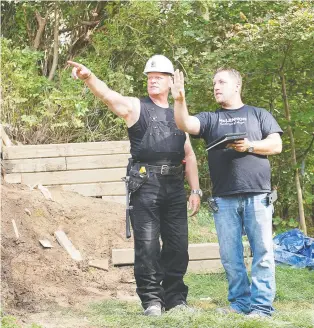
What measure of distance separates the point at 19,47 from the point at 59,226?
170 inches

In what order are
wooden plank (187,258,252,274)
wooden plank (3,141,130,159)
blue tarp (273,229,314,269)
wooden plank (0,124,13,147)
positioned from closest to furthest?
wooden plank (187,258,252,274) < blue tarp (273,229,314,269) < wooden plank (3,141,130,159) < wooden plank (0,124,13,147)

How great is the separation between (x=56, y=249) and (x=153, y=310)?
233 centimetres

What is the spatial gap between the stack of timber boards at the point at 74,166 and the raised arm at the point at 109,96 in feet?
12.3

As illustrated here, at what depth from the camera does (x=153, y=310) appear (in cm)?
465

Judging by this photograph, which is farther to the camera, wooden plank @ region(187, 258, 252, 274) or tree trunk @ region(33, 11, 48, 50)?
tree trunk @ region(33, 11, 48, 50)

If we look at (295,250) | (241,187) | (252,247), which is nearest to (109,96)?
(241,187)

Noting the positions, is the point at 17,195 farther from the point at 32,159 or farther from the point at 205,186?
the point at 205,186

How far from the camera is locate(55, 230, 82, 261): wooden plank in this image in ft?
22.0

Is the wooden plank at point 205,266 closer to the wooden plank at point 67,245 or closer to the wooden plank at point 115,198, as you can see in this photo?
the wooden plank at point 67,245

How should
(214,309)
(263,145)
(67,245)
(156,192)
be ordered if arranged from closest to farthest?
(263,145) → (156,192) → (214,309) → (67,245)

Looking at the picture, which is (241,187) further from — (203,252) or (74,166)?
(74,166)

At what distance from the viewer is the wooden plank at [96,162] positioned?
27.9ft

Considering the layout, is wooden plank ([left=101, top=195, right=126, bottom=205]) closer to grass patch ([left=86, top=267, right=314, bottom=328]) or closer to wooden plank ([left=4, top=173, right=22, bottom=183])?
wooden plank ([left=4, top=173, right=22, bottom=183])

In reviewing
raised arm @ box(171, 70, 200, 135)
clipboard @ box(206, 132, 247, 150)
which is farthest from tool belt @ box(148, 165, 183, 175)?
clipboard @ box(206, 132, 247, 150)
